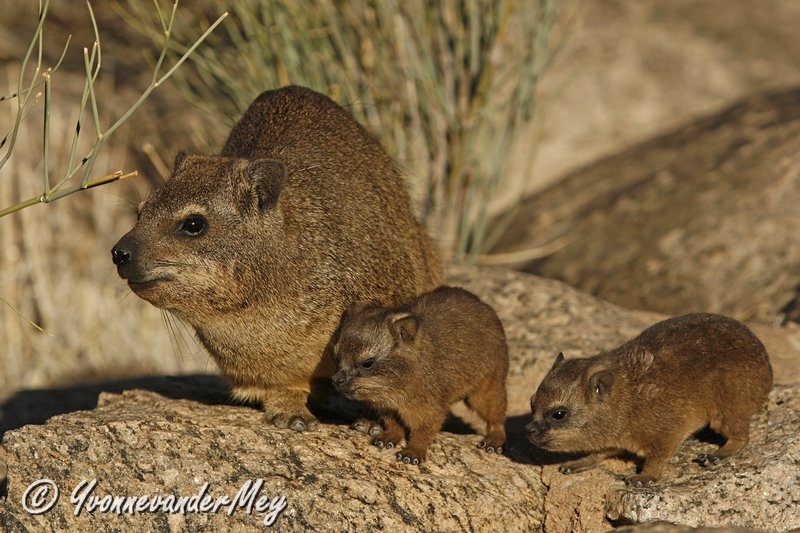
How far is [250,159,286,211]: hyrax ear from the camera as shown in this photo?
650cm

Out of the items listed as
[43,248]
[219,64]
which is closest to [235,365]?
[219,64]

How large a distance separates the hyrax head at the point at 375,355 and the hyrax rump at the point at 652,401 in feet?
2.71

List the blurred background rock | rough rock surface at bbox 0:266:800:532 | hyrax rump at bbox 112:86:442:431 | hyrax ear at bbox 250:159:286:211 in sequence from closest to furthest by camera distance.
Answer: rough rock surface at bbox 0:266:800:532 → hyrax rump at bbox 112:86:442:431 → hyrax ear at bbox 250:159:286:211 → the blurred background rock

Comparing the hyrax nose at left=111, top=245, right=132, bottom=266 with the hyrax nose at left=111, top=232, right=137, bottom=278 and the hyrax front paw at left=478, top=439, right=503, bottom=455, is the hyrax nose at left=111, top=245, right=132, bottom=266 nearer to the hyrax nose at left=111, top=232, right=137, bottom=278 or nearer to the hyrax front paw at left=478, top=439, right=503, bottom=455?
the hyrax nose at left=111, top=232, right=137, bottom=278

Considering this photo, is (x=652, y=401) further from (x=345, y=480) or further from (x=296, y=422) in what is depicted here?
(x=296, y=422)

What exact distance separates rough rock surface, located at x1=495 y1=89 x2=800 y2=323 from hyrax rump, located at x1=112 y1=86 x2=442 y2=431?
4436 mm

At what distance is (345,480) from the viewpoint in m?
6.13

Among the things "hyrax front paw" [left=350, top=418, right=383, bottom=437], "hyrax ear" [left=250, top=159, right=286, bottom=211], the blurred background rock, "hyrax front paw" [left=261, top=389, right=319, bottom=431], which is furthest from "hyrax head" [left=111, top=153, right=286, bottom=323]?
the blurred background rock

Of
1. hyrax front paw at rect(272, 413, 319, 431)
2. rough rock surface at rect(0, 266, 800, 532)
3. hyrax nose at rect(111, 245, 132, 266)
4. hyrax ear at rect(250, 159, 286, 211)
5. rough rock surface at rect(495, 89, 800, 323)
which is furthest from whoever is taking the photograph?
rough rock surface at rect(495, 89, 800, 323)

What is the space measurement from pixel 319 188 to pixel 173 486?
2.18 meters

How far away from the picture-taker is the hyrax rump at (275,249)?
6258 millimetres

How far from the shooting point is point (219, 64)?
483 inches

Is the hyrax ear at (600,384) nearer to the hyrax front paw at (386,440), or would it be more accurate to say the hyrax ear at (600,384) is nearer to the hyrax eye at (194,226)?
the hyrax front paw at (386,440)

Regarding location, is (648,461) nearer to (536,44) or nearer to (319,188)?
(319,188)
